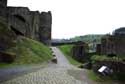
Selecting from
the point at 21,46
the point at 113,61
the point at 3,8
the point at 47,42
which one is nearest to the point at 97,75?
the point at 113,61

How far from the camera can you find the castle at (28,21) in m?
38.6

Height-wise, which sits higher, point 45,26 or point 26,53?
point 45,26

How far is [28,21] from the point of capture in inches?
2013

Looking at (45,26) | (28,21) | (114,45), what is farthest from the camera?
(45,26)

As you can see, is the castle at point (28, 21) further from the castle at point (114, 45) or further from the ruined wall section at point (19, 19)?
the castle at point (114, 45)

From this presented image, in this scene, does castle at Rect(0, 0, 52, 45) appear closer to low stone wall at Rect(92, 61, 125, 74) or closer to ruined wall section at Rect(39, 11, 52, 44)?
ruined wall section at Rect(39, 11, 52, 44)

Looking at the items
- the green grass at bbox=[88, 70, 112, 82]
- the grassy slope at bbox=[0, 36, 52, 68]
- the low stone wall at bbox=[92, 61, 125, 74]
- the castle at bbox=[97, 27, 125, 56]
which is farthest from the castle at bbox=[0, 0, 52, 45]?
the low stone wall at bbox=[92, 61, 125, 74]

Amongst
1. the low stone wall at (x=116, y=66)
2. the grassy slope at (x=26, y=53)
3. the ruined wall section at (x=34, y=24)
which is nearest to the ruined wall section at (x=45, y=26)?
the ruined wall section at (x=34, y=24)

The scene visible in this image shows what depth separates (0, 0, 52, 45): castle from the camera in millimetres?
38562

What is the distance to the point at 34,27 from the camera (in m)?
54.8

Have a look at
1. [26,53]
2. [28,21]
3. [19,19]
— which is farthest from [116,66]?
[28,21]

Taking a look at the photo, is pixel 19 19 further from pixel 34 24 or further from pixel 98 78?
pixel 98 78

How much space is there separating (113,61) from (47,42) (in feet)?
130

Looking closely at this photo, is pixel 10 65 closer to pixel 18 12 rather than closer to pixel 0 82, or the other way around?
pixel 0 82
